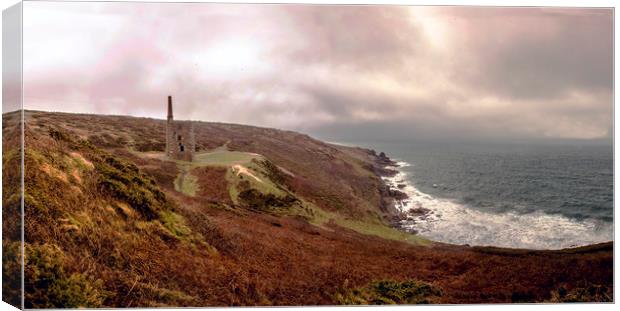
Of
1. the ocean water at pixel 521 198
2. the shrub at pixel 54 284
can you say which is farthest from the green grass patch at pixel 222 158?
the ocean water at pixel 521 198

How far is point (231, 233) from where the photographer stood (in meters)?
13.7

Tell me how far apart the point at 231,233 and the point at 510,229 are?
808cm

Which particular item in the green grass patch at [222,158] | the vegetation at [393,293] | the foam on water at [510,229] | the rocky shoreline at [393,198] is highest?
the green grass patch at [222,158]

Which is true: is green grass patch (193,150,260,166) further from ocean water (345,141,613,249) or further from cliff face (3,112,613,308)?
ocean water (345,141,613,249)

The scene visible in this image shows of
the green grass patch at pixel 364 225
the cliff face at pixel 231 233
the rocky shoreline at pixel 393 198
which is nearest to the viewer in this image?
the cliff face at pixel 231 233

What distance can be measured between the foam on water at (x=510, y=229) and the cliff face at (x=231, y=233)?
0.33 m

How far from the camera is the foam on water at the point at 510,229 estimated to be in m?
13.9

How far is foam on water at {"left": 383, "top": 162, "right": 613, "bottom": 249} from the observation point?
45.4ft

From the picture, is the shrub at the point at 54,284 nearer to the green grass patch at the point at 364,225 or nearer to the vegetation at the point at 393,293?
the green grass patch at the point at 364,225

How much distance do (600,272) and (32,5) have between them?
1738 cm

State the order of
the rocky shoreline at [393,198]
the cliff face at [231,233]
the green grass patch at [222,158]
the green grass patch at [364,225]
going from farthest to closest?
the green grass patch at [222,158] → the rocky shoreline at [393,198] → the green grass patch at [364,225] → the cliff face at [231,233]

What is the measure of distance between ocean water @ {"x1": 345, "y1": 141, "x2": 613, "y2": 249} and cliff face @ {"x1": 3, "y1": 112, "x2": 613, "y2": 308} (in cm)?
49

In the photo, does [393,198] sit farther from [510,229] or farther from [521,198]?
[521,198]

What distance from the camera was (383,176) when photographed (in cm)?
1525
